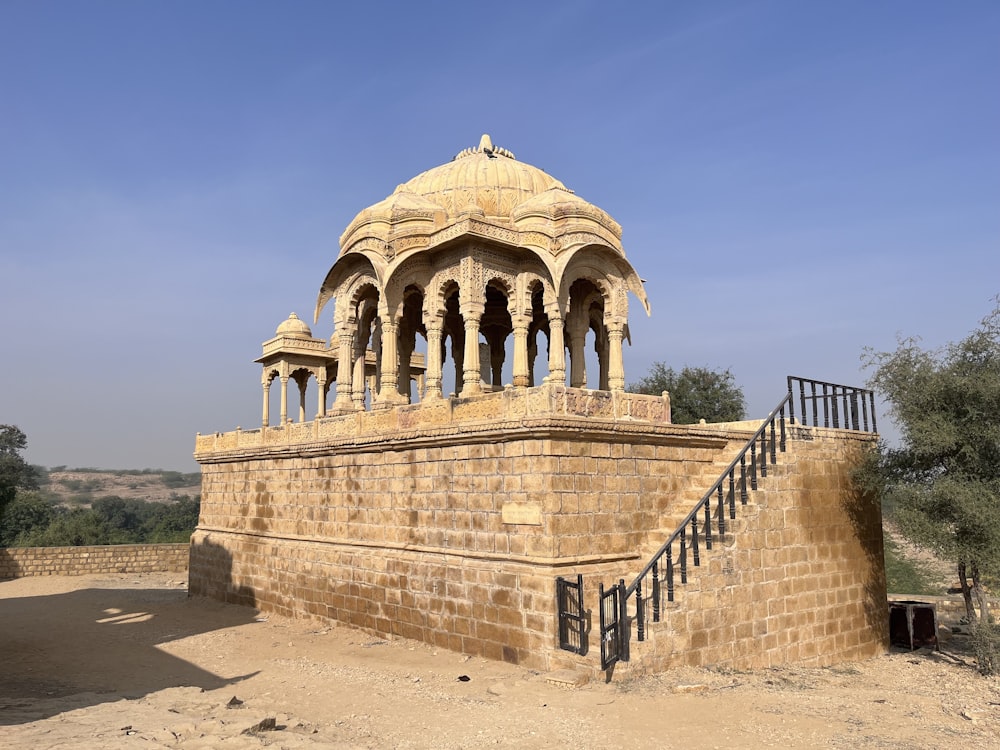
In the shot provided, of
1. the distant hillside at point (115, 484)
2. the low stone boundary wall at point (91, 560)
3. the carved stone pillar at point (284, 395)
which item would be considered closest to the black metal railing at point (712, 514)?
the carved stone pillar at point (284, 395)

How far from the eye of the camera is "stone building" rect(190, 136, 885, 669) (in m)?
10.2

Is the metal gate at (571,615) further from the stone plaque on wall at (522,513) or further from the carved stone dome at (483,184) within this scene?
the carved stone dome at (483,184)

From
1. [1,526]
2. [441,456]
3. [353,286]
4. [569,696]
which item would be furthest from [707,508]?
[1,526]

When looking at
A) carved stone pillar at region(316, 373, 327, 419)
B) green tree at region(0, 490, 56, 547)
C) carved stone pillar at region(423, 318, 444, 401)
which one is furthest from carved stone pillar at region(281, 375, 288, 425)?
green tree at region(0, 490, 56, 547)

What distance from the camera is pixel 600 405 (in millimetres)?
10945

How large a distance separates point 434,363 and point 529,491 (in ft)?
15.6

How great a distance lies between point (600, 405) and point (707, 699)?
4.09 m

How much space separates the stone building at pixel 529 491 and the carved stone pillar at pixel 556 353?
0.04 meters

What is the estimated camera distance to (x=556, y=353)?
13781 millimetres

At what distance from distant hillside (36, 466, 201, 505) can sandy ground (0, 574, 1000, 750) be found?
4169 inches

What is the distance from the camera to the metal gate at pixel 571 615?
939 centimetres

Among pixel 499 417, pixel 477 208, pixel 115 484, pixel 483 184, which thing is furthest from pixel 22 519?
pixel 115 484

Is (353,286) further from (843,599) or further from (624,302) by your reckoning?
(843,599)

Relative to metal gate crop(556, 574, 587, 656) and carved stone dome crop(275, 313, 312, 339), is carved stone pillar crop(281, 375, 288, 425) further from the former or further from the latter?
metal gate crop(556, 574, 587, 656)
